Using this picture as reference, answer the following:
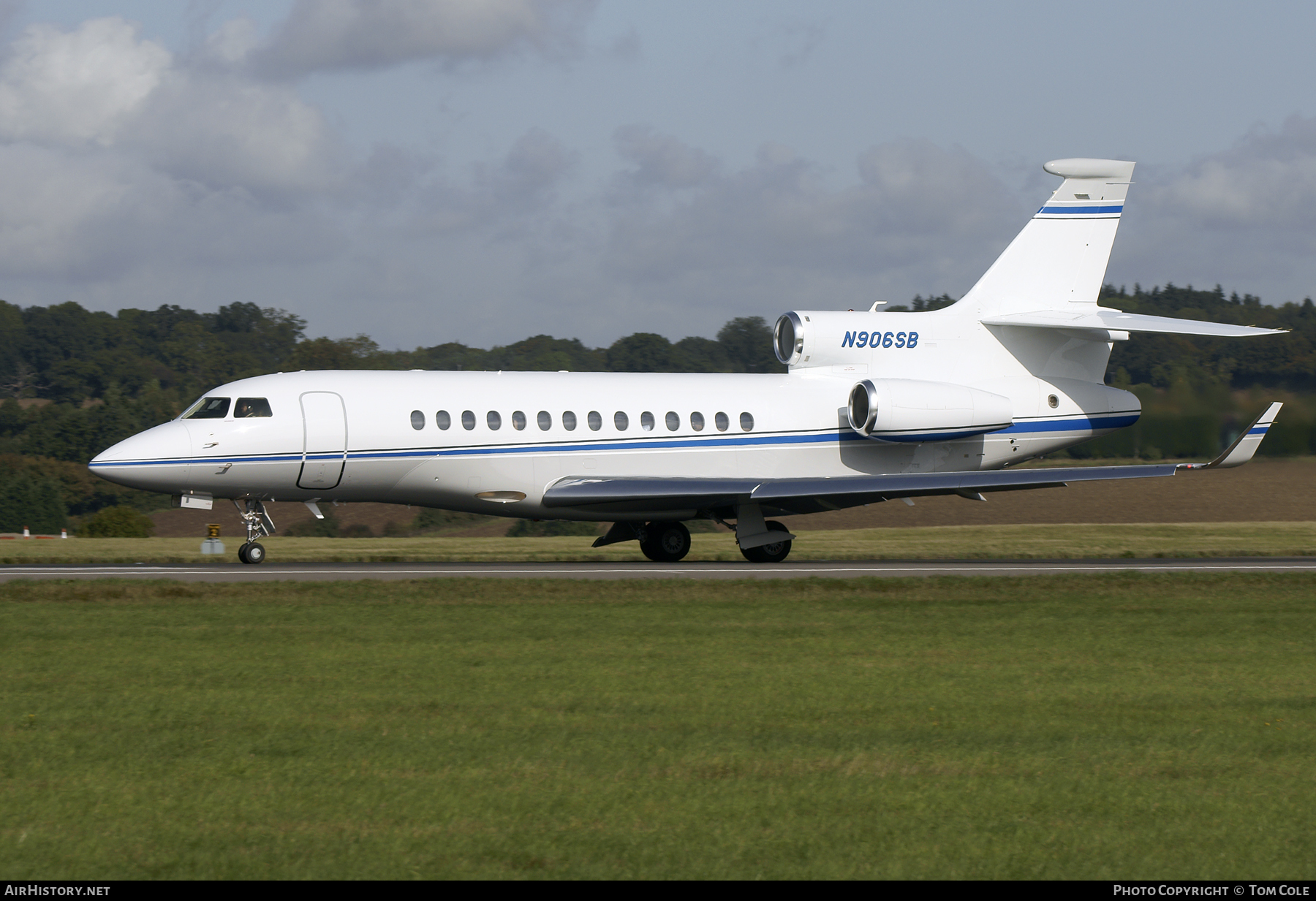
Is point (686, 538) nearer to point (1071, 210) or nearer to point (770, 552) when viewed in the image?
point (770, 552)

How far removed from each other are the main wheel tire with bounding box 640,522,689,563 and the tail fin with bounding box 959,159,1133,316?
8074mm

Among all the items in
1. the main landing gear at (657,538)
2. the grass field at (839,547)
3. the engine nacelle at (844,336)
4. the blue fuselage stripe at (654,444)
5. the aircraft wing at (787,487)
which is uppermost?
the engine nacelle at (844,336)

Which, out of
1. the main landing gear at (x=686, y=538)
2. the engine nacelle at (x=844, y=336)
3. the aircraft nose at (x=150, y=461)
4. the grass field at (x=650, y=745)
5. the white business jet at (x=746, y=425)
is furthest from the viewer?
the engine nacelle at (x=844, y=336)

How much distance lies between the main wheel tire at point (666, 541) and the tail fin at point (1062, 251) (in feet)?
26.5

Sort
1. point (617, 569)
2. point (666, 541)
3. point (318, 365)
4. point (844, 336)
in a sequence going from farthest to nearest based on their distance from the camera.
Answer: point (318, 365) → point (844, 336) → point (666, 541) → point (617, 569)

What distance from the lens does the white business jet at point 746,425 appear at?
911 inches

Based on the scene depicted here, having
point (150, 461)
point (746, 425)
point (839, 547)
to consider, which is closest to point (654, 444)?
point (746, 425)

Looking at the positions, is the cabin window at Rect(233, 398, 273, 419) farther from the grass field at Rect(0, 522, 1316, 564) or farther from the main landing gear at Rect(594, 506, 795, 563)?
the main landing gear at Rect(594, 506, 795, 563)

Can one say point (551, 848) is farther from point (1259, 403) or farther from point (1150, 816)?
point (1259, 403)

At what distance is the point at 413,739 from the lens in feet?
29.0

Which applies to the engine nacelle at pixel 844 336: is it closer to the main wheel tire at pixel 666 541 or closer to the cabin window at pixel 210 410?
the main wheel tire at pixel 666 541

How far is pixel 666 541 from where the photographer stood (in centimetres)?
2648

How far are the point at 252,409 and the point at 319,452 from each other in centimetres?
138

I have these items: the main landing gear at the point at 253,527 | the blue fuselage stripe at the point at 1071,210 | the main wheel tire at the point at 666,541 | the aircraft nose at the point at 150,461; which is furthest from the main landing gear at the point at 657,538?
the blue fuselage stripe at the point at 1071,210
